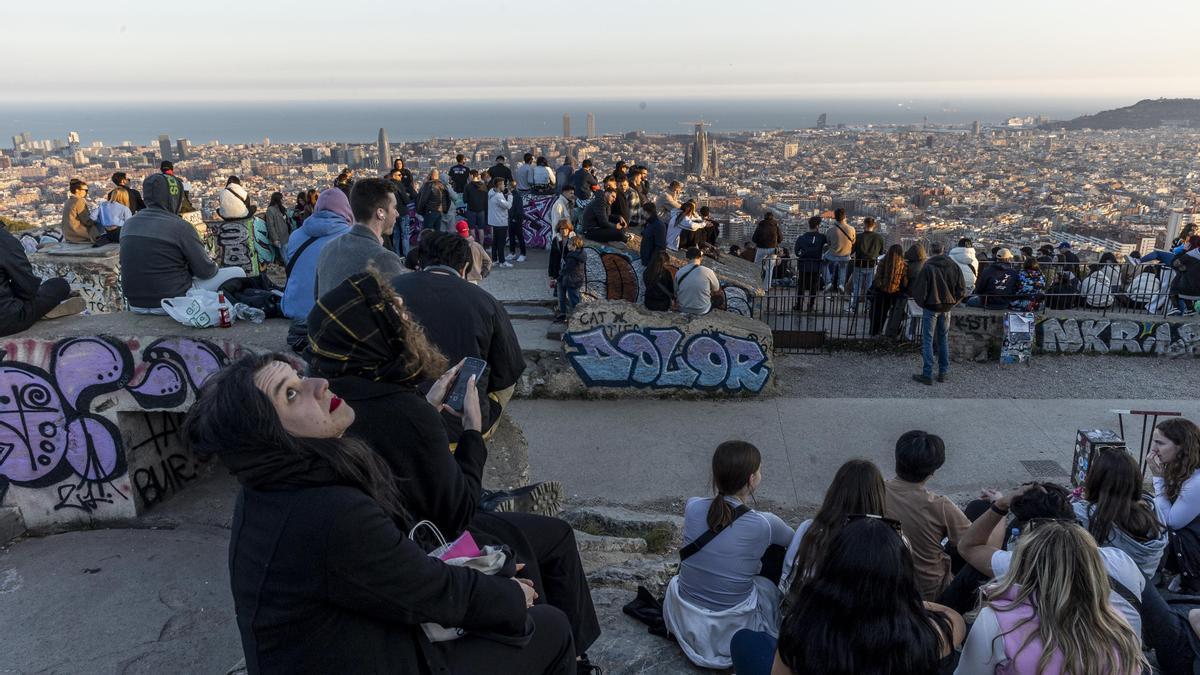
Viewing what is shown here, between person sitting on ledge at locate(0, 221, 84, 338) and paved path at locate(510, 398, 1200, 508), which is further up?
person sitting on ledge at locate(0, 221, 84, 338)

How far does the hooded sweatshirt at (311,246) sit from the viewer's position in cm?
570

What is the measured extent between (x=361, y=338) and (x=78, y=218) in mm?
10974

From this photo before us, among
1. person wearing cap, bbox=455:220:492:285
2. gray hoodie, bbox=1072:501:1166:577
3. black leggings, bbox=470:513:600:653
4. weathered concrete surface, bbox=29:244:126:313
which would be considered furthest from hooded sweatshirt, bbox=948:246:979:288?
weathered concrete surface, bbox=29:244:126:313

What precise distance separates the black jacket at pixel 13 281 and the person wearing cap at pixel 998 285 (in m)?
11.7

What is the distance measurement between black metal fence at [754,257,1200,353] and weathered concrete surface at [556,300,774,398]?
7.90 feet

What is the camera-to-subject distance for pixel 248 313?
20.1 ft

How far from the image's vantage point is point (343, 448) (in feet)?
7.77

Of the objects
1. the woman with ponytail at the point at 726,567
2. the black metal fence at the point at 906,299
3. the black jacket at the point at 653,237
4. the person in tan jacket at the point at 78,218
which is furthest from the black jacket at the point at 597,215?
the woman with ponytail at the point at 726,567

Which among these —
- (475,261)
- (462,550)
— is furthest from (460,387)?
(475,261)

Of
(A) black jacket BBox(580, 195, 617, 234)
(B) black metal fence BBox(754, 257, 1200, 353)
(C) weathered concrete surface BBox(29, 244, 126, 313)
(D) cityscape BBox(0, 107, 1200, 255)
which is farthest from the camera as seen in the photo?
(D) cityscape BBox(0, 107, 1200, 255)

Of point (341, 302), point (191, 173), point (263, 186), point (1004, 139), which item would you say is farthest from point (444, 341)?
point (1004, 139)

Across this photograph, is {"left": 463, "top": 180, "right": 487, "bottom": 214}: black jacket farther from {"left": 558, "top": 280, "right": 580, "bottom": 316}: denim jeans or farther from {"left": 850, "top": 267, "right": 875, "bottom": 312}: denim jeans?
{"left": 850, "top": 267, "right": 875, "bottom": 312}: denim jeans

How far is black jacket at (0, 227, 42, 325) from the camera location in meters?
5.54

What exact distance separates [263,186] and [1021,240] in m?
23.7
